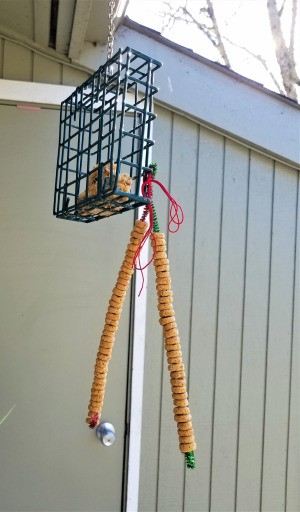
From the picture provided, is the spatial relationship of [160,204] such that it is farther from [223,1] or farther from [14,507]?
[223,1]

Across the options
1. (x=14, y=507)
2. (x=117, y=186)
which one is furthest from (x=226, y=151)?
(x=14, y=507)

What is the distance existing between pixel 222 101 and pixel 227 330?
91 cm

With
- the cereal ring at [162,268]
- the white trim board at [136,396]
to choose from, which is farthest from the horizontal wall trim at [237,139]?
the cereal ring at [162,268]

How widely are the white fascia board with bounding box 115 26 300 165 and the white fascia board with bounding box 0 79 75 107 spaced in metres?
0.29

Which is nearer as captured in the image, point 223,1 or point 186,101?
point 186,101

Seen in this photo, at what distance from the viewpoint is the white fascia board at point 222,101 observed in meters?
1.84

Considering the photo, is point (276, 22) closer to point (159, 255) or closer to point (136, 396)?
point (136, 396)

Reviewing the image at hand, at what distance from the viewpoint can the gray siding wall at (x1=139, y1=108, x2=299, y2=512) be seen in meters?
1.86

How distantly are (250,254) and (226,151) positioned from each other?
0.43m

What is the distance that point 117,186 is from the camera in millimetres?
896

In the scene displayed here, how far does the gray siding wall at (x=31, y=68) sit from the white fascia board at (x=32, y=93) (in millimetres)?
26

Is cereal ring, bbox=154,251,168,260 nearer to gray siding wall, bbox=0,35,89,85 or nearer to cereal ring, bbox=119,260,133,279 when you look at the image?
Answer: cereal ring, bbox=119,260,133,279

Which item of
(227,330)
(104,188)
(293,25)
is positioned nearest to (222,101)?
(227,330)

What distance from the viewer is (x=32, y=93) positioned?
175 centimetres
